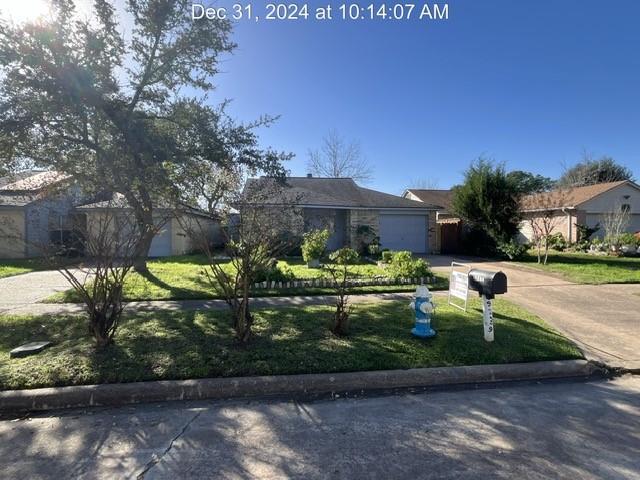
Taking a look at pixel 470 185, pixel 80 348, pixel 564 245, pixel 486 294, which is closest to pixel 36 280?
pixel 80 348

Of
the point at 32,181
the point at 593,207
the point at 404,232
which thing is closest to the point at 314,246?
the point at 404,232

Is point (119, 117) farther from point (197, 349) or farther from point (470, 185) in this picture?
point (470, 185)

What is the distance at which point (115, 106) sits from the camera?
8.53 metres

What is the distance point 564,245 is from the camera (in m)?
20.5

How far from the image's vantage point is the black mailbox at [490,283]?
15.5 ft

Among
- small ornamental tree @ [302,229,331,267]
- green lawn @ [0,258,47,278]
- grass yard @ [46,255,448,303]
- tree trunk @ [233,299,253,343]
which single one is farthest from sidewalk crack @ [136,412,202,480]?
green lawn @ [0,258,47,278]

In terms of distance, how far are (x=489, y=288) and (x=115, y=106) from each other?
29.4 feet

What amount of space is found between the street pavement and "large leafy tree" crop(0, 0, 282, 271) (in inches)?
Result: 163

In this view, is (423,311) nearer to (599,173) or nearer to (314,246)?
(314,246)

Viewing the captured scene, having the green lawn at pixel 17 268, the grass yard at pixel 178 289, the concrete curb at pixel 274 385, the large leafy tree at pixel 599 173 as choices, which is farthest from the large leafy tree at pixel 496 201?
the large leafy tree at pixel 599 173

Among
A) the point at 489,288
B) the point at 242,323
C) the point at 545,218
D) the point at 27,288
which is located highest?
the point at 545,218

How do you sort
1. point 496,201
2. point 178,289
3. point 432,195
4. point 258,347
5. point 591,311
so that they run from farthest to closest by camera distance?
point 432,195 < point 496,201 < point 178,289 < point 591,311 < point 258,347

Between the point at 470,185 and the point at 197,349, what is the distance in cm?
1580

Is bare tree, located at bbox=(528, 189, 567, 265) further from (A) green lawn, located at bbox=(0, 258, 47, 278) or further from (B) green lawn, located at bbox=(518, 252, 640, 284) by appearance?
(A) green lawn, located at bbox=(0, 258, 47, 278)
